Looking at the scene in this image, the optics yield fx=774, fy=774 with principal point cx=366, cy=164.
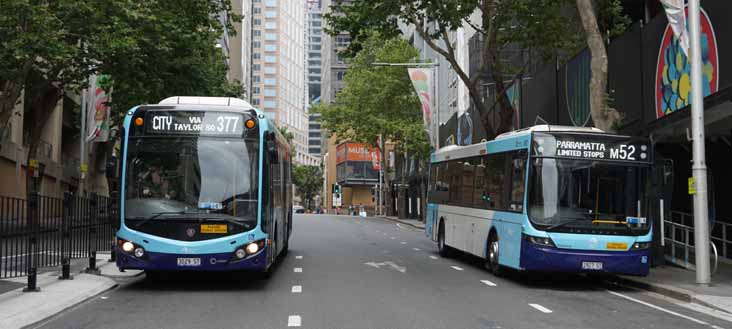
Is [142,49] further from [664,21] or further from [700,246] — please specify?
[700,246]

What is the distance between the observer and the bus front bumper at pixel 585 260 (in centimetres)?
1370

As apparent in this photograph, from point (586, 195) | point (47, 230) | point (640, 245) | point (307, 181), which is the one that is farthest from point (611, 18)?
point (307, 181)

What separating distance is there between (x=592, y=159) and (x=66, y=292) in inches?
363

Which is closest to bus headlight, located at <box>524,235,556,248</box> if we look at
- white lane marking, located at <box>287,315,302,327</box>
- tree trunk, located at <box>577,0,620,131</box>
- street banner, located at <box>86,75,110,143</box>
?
tree trunk, located at <box>577,0,620,131</box>

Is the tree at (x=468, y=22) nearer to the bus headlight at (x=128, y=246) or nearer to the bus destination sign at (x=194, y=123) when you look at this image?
the bus destination sign at (x=194, y=123)

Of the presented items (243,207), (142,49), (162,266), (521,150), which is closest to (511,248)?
(521,150)

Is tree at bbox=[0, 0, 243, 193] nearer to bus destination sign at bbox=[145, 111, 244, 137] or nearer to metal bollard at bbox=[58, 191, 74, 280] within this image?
metal bollard at bbox=[58, 191, 74, 280]

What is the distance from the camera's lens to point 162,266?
12.3m

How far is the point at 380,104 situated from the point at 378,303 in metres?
41.9

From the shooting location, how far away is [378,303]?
457 inches

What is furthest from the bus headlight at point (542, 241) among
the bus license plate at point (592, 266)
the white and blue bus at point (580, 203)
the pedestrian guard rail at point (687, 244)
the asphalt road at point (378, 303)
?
the pedestrian guard rail at point (687, 244)

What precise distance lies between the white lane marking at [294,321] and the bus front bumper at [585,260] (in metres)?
5.33

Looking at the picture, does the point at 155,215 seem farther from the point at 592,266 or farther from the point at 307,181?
the point at 307,181

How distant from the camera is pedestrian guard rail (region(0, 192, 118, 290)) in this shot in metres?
12.0
